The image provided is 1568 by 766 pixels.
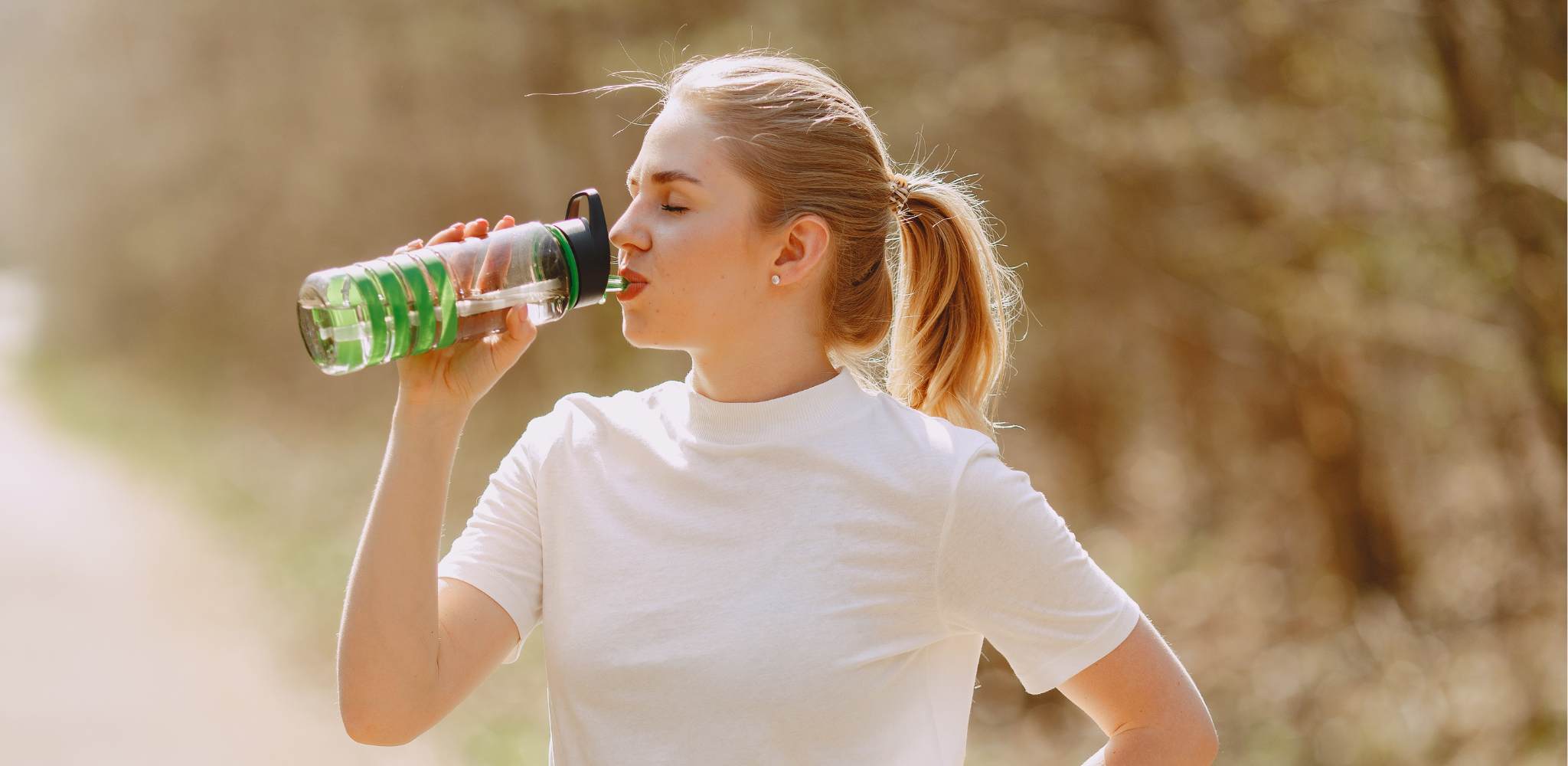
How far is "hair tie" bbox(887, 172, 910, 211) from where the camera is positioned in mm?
1488

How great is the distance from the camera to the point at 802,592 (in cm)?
124

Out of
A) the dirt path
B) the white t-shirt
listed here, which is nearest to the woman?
the white t-shirt

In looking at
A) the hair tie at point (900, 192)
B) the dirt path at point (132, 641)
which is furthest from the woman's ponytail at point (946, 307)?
the dirt path at point (132, 641)

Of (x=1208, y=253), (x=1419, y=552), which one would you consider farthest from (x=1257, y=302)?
(x=1419, y=552)

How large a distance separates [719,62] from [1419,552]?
3.25m

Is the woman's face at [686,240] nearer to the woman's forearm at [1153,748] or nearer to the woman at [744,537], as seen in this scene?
the woman at [744,537]

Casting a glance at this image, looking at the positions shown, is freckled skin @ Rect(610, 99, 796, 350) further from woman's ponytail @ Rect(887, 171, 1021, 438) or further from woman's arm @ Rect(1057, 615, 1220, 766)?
woman's arm @ Rect(1057, 615, 1220, 766)

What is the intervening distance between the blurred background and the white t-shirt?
274 cm

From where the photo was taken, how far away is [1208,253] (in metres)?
4.29

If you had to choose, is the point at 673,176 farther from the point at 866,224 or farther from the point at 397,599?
the point at 397,599

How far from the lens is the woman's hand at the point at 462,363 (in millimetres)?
1306

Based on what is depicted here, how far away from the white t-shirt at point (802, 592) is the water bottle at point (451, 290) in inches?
7.6

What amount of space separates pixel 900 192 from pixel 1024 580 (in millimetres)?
472

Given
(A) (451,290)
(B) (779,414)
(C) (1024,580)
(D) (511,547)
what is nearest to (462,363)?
(A) (451,290)
